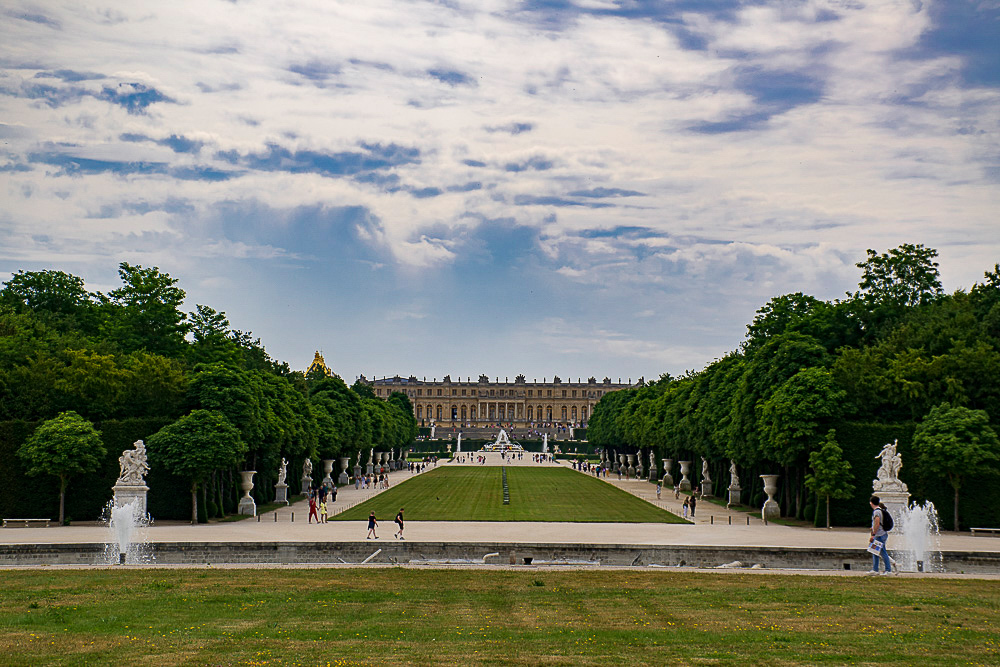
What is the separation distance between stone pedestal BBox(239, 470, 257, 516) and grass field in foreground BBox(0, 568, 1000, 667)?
22.1 meters

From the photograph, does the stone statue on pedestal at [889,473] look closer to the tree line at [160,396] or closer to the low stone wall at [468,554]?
the low stone wall at [468,554]

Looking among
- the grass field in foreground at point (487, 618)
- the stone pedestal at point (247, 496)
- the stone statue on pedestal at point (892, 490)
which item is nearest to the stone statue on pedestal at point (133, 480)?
the grass field in foreground at point (487, 618)

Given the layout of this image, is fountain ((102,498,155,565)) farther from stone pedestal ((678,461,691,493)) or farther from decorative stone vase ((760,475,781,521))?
stone pedestal ((678,461,691,493))

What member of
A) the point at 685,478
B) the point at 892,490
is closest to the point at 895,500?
the point at 892,490

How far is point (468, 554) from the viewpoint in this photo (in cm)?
3031

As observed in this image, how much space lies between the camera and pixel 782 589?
74.3 feet

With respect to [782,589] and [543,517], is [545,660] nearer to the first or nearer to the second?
[782,589]

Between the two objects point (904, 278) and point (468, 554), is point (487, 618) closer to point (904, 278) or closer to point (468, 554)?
point (468, 554)

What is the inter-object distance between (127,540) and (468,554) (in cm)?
1058

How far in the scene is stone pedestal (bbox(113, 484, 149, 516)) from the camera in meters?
36.0

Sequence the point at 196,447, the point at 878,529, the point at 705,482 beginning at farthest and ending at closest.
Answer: the point at 705,482, the point at 196,447, the point at 878,529

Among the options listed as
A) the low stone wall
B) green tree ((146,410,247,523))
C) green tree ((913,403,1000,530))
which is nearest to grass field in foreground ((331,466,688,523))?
green tree ((146,410,247,523))

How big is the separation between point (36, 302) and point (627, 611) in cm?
6905

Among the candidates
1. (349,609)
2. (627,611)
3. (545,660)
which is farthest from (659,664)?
(349,609)
